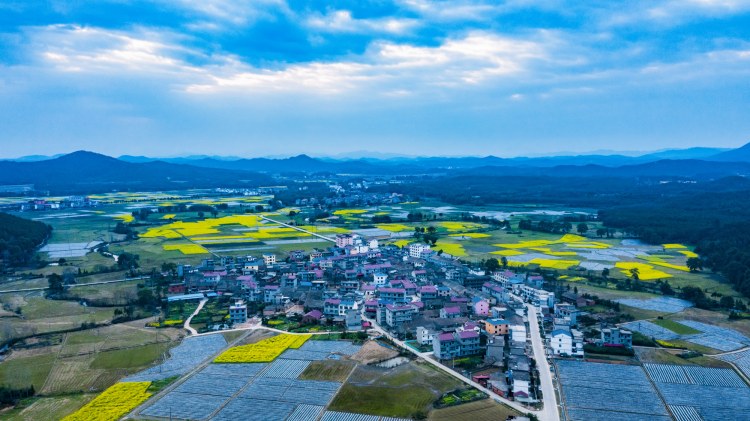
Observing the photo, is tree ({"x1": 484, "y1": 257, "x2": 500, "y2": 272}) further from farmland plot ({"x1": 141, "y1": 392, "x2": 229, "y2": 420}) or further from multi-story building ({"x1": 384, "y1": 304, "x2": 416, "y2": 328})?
farmland plot ({"x1": 141, "y1": 392, "x2": 229, "y2": 420})

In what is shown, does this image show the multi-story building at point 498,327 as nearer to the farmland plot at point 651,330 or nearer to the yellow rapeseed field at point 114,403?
the farmland plot at point 651,330

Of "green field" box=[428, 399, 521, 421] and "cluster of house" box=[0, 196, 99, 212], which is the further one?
"cluster of house" box=[0, 196, 99, 212]

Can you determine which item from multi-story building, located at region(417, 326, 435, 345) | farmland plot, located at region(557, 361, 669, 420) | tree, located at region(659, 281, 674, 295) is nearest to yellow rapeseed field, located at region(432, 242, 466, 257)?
tree, located at region(659, 281, 674, 295)

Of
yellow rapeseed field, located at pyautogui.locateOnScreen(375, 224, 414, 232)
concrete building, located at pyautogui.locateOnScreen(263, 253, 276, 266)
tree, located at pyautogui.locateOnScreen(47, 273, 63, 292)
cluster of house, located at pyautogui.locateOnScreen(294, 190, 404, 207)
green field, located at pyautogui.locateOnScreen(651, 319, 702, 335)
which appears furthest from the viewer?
cluster of house, located at pyautogui.locateOnScreen(294, 190, 404, 207)

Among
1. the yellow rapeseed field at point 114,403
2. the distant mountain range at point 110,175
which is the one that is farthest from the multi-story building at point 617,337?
the distant mountain range at point 110,175

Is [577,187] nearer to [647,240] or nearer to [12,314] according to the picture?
[647,240]

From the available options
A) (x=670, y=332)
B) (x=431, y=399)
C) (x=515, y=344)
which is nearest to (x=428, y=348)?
(x=515, y=344)
